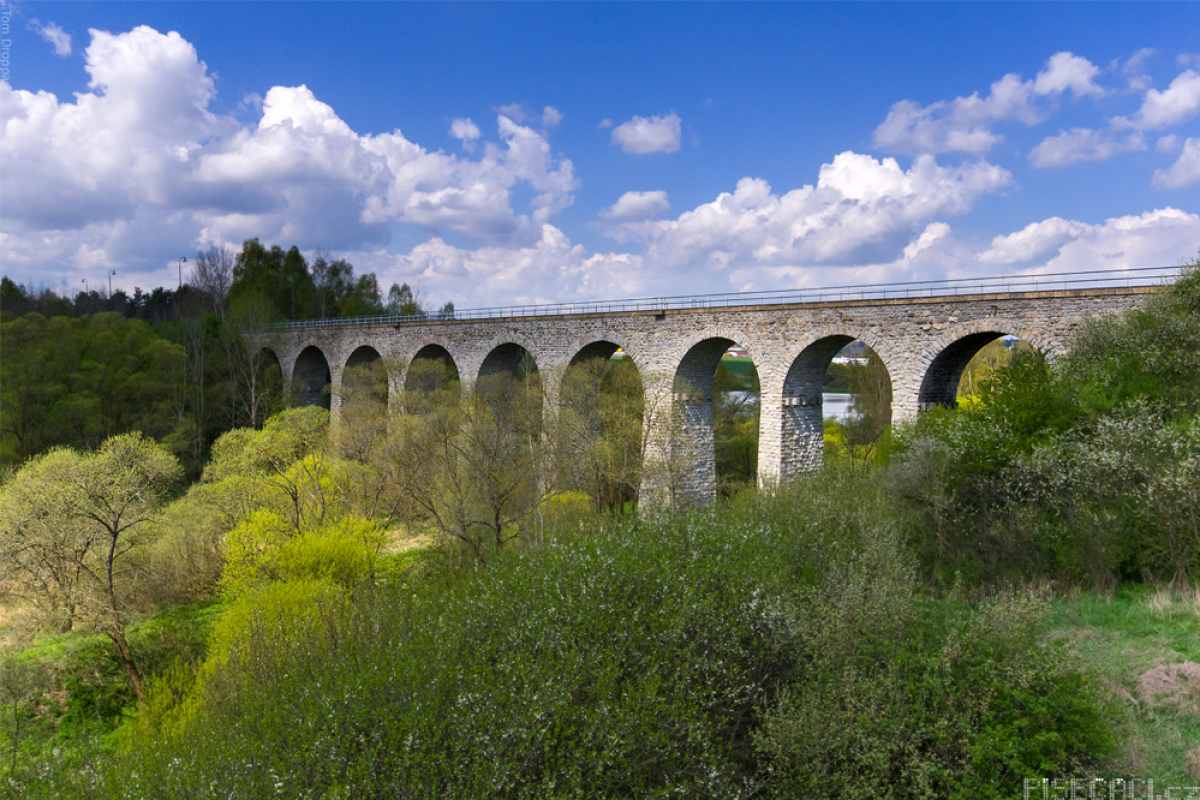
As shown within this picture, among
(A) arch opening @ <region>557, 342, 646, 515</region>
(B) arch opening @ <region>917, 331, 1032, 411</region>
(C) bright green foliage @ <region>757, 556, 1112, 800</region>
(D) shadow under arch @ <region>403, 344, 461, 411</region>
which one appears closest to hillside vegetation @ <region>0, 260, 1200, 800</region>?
(C) bright green foliage @ <region>757, 556, 1112, 800</region>

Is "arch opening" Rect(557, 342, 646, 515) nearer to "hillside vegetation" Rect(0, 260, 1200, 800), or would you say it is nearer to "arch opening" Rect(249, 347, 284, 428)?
"hillside vegetation" Rect(0, 260, 1200, 800)

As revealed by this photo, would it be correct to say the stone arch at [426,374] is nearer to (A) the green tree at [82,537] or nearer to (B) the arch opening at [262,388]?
(B) the arch opening at [262,388]

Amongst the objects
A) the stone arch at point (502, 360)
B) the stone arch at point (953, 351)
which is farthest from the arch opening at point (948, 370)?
the stone arch at point (502, 360)

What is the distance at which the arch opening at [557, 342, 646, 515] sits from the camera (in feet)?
75.7

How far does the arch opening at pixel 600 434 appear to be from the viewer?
908 inches

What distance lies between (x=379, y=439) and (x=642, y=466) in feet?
33.9

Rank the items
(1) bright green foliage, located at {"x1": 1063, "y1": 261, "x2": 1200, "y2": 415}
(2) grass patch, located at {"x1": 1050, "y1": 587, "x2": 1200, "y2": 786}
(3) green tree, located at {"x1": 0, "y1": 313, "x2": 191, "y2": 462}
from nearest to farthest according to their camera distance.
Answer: (2) grass patch, located at {"x1": 1050, "y1": 587, "x2": 1200, "y2": 786}
(1) bright green foliage, located at {"x1": 1063, "y1": 261, "x2": 1200, "y2": 415}
(3) green tree, located at {"x1": 0, "y1": 313, "x2": 191, "y2": 462}

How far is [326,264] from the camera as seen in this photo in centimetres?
5894

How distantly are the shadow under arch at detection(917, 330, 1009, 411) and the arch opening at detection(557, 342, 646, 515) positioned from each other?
343 inches

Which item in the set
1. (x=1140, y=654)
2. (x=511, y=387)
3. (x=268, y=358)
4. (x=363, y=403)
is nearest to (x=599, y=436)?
(x=511, y=387)

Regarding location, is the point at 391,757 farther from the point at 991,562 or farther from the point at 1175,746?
the point at 991,562

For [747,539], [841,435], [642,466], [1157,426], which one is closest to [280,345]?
[642,466]

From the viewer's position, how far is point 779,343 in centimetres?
2072

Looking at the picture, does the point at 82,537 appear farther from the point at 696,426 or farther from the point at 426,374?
the point at 696,426
